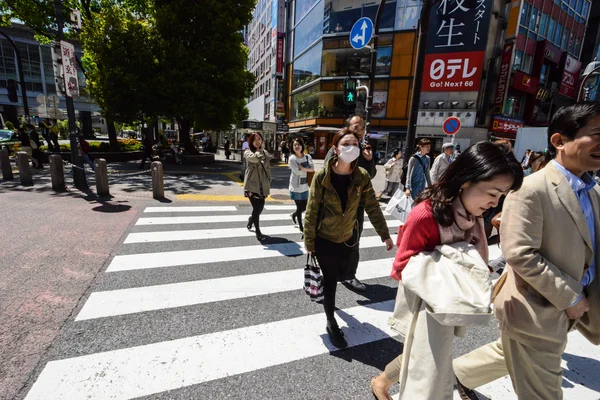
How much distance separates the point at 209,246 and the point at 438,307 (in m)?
4.49

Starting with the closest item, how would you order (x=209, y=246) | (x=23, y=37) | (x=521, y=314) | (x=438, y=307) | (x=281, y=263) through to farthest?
(x=438, y=307), (x=521, y=314), (x=281, y=263), (x=209, y=246), (x=23, y=37)

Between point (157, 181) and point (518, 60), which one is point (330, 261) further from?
point (518, 60)

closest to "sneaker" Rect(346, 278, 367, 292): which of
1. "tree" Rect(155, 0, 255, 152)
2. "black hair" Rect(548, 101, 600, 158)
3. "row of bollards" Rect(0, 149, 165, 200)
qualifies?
"black hair" Rect(548, 101, 600, 158)

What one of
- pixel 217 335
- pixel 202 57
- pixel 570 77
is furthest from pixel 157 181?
pixel 570 77

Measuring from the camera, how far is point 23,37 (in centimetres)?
4084

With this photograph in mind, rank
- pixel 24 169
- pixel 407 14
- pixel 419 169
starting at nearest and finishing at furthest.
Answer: pixel 419 169 → pixel 24 169 → pixel 407 14

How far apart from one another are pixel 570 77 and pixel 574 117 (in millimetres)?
40818

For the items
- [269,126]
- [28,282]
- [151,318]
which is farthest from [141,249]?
[269,126]

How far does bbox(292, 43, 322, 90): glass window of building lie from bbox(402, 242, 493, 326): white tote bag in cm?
2976

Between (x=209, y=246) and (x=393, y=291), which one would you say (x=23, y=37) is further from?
(x=393, y=291)

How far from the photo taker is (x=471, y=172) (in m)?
1.59

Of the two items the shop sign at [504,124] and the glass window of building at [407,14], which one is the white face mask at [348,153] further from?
the glass window of building at [407,14]

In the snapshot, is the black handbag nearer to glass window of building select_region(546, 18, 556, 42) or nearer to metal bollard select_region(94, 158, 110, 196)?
metal bollard select_region(94, 158, 110, 196)

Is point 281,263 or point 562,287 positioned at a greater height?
point 562,287
